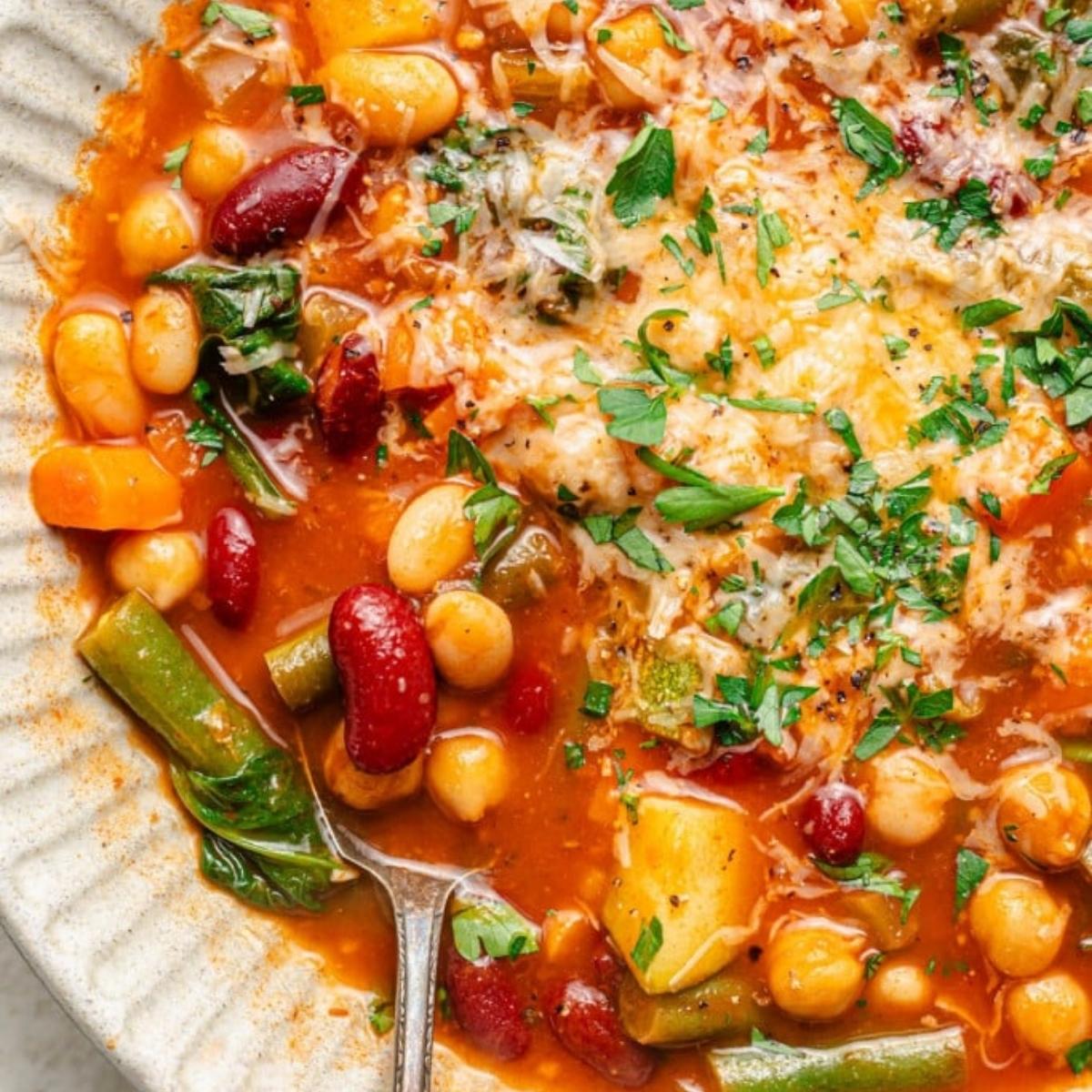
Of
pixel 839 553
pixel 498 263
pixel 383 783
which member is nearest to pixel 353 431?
pixel 498 263

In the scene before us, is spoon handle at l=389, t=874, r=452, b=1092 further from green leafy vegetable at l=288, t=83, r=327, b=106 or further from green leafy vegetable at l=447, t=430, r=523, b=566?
green leafy vegetable at l=288, t=83, r=327, b=106

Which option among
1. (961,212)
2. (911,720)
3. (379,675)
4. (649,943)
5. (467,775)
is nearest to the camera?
(379,675)

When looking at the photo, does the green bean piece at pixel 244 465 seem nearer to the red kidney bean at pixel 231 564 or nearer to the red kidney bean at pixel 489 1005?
the red kidney bean at pixel 231 564

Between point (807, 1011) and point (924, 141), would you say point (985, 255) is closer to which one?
point (924, 141)

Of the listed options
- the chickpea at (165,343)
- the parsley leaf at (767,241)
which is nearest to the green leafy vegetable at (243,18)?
the chickpea at (165,343)

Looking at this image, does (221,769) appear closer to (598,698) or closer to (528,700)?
(528,700)

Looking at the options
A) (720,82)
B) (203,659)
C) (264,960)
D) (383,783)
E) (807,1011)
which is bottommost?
(807,1011)

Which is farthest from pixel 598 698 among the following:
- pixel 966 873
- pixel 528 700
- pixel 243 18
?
pixel 243 18
